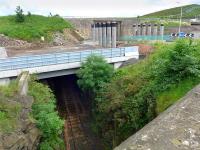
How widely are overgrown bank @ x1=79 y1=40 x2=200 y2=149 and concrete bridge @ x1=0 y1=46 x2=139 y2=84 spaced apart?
17.7 feet

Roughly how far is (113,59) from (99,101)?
7035 millimetres

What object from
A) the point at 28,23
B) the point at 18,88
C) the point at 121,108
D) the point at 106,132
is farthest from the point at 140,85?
the point at 28,23

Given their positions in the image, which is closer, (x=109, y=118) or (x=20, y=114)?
(x=20, y=114)

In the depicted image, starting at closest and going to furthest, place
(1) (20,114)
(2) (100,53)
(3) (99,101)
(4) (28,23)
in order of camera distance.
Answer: (1) (20,114) < (3) (99,101) < (2) (100,53) < (4) (28,23)

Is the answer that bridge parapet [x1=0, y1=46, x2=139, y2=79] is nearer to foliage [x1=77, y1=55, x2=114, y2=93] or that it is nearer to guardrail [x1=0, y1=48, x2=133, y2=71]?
guardrail [x1=0, y1=48, x2=133, y2=71]

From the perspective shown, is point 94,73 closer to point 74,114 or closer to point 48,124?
point 74,114

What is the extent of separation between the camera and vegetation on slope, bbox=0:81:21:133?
14.7m

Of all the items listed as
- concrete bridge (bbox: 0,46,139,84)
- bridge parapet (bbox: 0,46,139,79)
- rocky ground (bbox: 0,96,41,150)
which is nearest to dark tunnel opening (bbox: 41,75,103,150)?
concrete bridge (bbox: 0,46,139,84)

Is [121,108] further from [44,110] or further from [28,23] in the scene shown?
[28,23]

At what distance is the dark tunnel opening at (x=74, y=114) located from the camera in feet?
78.7

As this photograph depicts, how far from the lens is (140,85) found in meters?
20.1

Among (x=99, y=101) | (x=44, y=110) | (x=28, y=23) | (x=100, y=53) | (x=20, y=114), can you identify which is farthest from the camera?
(x=28, y=23)

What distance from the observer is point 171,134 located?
7.77m

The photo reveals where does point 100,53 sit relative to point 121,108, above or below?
above
